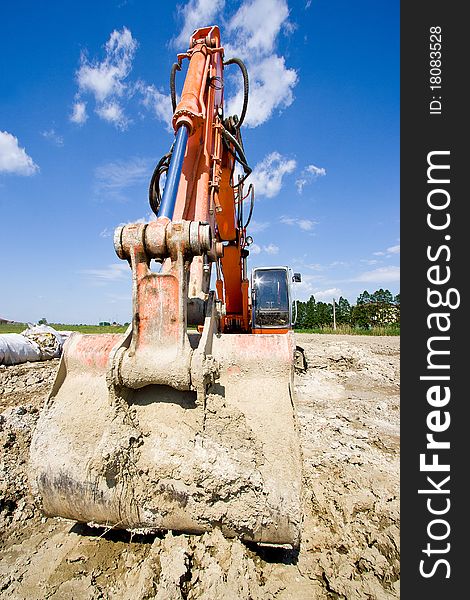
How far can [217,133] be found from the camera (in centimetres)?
366

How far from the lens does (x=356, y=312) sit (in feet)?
121

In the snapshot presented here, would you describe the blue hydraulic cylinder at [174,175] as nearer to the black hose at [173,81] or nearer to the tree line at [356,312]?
the black hose at [173,81]

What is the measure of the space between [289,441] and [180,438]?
61cm

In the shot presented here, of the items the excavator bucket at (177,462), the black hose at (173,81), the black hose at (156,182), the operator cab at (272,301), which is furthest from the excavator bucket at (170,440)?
the operator cab at (272,301)

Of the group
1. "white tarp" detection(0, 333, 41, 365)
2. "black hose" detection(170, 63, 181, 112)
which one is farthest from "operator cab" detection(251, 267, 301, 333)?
"white tarp" detection(0, 333, 41, 365)

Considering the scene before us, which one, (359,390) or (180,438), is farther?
(359,390)

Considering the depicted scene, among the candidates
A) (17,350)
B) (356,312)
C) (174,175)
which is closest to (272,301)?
(174,175)

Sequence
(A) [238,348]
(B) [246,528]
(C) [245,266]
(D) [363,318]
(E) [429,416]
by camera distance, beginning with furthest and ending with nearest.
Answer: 1. (D) [363,318]
2. (C) [245,266]
3. (A) [238,348]
4. (E) [429,416]
5. (B) [246,528]

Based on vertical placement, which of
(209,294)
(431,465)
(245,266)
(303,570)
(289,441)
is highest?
(245,266)

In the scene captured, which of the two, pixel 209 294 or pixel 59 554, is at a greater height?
pixel 209 294

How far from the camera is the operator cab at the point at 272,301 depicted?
6512 mm

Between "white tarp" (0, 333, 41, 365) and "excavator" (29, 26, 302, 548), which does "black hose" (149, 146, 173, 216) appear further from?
"white tarp" (0, 333, 41, 365)

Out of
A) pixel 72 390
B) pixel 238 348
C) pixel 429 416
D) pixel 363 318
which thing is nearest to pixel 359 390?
pixel 429 416

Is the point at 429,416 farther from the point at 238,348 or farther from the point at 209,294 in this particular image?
the point at 209,294
